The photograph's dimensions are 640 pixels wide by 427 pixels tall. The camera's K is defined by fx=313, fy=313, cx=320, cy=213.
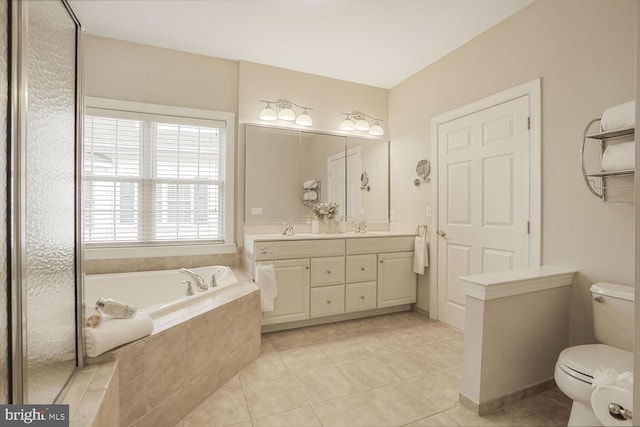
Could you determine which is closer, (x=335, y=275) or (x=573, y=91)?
(x=573, y=91)

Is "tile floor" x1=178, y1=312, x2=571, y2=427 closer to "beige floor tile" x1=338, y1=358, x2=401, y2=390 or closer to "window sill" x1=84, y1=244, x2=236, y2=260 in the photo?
"beige floor tile" x1=338, y1=358, x2=401, y2=390

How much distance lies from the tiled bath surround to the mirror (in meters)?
2.05

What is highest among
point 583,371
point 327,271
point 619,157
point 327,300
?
point 619,157

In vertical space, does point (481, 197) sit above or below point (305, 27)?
below

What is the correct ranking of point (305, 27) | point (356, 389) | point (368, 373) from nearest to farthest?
point (356, 389)
point (368, 373)
point (305, 27)

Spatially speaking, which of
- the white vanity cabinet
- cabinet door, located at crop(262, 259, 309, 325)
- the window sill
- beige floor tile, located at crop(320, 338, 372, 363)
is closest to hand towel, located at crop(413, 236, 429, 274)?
the white vanity cabinet

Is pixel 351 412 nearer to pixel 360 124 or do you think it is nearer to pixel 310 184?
pixel 310 184

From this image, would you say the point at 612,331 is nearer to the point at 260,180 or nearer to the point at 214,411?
the point at 214,411

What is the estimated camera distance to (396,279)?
3215 millimetres

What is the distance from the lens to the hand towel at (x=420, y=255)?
3143 mm

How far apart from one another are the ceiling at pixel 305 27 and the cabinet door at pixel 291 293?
1946mm

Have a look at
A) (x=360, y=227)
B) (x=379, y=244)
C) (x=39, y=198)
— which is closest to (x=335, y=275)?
(x=379, y=244)

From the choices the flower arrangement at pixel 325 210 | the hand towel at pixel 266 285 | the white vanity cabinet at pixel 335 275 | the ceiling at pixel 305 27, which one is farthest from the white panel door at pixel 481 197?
the hand towel at pixel 266 285

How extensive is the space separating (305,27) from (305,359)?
8.50ft
